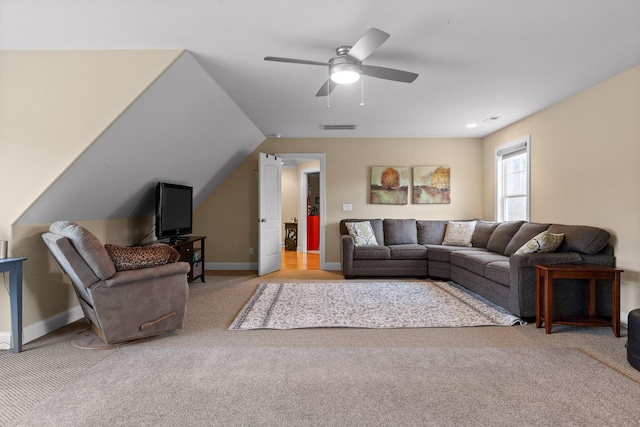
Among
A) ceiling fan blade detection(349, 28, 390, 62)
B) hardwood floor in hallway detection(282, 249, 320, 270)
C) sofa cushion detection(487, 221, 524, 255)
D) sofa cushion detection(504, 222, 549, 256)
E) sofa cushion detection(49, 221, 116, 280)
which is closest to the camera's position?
ceiling fan blade detection(349, 28, 390, 62)

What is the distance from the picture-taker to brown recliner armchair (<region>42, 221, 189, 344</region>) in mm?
2461

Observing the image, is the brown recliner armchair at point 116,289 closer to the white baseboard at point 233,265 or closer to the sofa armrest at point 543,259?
the sofa armrest at point 543,259

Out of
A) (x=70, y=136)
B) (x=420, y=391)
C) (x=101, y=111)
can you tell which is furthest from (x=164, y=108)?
(x=420, y=391)

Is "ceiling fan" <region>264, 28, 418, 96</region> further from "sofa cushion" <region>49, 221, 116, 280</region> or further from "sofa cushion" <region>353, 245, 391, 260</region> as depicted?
"sofa cushion" <region>353, 245, 391, 260</region>

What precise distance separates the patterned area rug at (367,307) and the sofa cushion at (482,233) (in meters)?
0.85

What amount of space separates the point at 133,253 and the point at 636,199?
4.37 metres

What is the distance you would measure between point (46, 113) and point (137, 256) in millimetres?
1402

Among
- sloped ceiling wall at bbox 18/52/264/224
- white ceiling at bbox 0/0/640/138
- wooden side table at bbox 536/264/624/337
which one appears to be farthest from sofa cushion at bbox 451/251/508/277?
sloped ceiling wall at bbox 18/52/264/224

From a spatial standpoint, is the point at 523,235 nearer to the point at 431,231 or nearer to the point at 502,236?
the point at 502,236

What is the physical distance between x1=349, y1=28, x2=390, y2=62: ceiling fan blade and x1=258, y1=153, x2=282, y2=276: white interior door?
321 centimetres

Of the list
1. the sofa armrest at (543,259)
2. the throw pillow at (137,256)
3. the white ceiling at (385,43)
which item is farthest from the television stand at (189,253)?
the sofa armrest at (543,259)

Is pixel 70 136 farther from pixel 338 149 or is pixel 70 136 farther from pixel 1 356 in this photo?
pixel 338 149

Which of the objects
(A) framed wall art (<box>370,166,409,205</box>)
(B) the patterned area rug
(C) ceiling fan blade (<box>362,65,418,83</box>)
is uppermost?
(C) ceiling fan blade (<box>362,65,418,83</box>)

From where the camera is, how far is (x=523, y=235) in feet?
13.7
